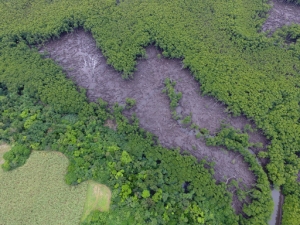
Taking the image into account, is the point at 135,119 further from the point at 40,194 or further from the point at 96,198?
the point at 40,194

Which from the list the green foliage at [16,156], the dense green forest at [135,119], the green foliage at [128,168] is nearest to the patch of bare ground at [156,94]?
the dense green forest at [135,119]

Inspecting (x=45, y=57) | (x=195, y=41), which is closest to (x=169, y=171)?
(x=195, y=41)

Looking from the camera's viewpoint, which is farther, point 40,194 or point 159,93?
point 159,93

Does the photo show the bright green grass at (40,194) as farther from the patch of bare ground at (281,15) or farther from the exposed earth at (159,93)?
the patch of bare ground at (281,15)

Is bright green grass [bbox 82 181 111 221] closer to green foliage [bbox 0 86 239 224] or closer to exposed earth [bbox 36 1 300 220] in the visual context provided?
green foliage [bbox 0 86 239 224]

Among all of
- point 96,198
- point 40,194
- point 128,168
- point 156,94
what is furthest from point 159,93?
point 40,194

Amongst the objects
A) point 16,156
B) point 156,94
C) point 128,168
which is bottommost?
point 16,156
